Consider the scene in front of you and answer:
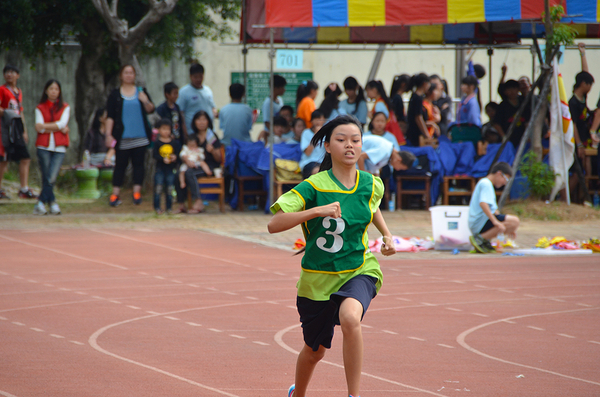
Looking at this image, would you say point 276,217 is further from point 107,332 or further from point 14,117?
point 14,117

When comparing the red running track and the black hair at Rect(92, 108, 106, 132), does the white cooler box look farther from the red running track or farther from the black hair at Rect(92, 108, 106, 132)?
the black hair at Rect(92, 108, 106, 132)

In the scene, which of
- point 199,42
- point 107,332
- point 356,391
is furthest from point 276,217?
point 199,42

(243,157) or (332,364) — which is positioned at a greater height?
(243,157)

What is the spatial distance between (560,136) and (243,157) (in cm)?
528

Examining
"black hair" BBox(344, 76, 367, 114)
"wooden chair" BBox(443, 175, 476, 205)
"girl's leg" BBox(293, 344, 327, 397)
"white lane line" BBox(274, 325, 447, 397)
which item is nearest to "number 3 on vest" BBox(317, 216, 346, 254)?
"girl's leg" BBox(293, 344, 327, 397)

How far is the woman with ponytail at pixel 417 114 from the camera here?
14.4 metres

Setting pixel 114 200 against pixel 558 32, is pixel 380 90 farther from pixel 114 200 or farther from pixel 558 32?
pixel 114 200

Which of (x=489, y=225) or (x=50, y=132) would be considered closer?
(x=489, y=225)

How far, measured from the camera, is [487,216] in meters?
9.94

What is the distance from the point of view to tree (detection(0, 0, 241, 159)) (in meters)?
14.6

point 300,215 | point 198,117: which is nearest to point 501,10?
point 198,117

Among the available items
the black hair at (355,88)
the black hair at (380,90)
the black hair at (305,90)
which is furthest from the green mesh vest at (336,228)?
the black hair at (305,90)

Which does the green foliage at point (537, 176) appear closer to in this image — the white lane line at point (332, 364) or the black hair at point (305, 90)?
the black hair at point (305, 90)

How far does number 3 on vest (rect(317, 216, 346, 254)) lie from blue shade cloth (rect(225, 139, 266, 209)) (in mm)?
10020
